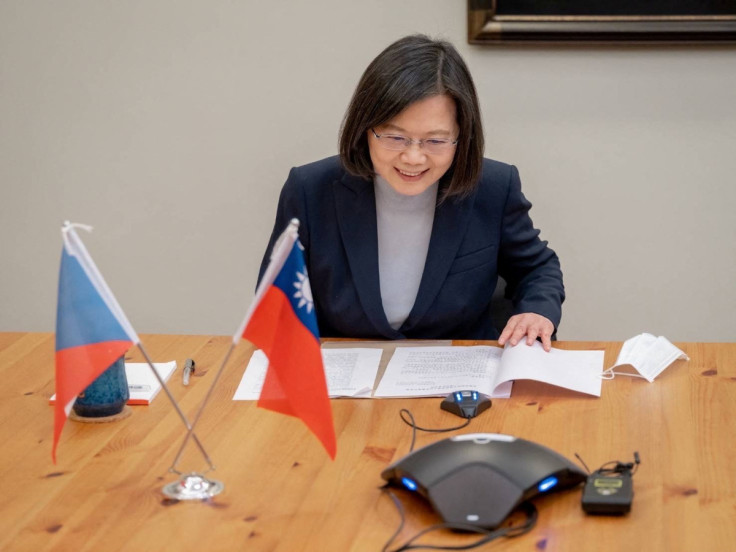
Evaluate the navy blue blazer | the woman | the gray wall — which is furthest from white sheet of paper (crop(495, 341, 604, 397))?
the gray wall

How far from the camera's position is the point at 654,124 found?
3314 mm

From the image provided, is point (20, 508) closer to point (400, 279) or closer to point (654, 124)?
point (400, 279)

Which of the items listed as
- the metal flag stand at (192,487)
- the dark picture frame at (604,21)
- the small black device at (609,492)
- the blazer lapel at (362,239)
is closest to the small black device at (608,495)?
the small black device at (609,492)

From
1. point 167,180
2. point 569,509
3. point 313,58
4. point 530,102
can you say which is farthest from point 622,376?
point 167,180

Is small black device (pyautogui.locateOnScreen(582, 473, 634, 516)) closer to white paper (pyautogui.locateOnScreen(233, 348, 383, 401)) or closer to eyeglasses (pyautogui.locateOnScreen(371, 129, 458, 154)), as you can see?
white paper (pyautogui.locateOnScreen(233, 348, 383, 401))

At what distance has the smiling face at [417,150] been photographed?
2195 millimetres

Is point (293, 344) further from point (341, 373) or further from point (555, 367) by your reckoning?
point (555, 367)

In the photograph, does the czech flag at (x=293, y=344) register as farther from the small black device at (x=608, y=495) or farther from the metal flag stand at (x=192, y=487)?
the small black device at (x=608, y=495)

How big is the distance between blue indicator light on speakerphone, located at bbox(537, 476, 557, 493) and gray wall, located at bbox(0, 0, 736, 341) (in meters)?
2.07

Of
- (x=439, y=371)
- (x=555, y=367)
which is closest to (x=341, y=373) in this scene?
(x=439, y=371)

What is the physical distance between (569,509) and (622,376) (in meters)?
0.62

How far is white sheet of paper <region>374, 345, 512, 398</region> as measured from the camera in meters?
1.91

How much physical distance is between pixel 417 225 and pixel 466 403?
0.75 metres

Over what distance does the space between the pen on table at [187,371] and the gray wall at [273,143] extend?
1491mm
